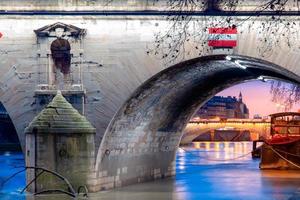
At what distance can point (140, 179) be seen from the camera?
23328 mm

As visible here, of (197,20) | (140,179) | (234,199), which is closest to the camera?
(197,20)

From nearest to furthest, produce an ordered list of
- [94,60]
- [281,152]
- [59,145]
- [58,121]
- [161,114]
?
[59,145]
[58,121]
[94,60]
[161,114]
[281,152]

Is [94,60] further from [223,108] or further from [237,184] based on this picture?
[223,108]

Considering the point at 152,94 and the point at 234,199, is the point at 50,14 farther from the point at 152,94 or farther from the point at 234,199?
the point at 234,199

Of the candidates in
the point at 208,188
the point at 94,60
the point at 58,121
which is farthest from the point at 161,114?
the point at 58,121

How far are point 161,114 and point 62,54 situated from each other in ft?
15.5

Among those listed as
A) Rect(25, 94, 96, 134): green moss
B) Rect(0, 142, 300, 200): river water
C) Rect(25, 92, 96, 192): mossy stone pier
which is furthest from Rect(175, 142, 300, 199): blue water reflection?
Rect(25, 94, 96, 134): green moss

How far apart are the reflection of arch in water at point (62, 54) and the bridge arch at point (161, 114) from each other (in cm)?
182

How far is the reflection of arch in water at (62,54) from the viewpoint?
19562 mm

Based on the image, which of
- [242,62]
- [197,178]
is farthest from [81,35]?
[197,178]

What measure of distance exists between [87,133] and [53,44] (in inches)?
97.4

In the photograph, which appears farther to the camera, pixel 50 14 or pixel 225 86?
pixel 225 86

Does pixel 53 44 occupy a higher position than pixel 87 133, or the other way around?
pixel 53 44

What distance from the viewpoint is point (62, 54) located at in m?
19.7
